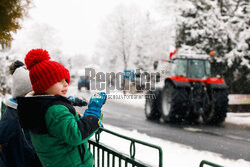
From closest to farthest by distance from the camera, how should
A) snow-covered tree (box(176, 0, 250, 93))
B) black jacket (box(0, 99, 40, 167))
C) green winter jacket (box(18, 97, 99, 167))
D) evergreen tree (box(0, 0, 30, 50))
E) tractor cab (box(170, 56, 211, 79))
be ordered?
green winter jacket (box(18, 97, 99, 167))
black jacket (box(0, 99, 40, 167))
evergreen tree (box(0, 0, 30, 50))
tractor cab (box(170, 56, 211, 79))
snow-covered tree (box(176, 0, 250, 93))

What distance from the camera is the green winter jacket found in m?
1.61

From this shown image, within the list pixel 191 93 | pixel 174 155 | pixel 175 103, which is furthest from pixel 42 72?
pixel 191 93

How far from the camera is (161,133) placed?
24.0 feet

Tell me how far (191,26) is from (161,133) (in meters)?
10.9

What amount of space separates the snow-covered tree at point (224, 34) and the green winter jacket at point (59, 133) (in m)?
14.9

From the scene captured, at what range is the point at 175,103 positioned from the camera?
762 centimetres

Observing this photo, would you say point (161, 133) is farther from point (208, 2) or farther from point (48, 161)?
point (208, 2)

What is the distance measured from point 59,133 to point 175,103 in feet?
20.7

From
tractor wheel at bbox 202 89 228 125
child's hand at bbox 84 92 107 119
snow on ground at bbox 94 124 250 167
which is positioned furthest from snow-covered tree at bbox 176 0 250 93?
child's hand at bbox 84 92 107 119

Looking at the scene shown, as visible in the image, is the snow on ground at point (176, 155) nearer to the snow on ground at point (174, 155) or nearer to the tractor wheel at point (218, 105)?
the snow on ground at point (174, 155)

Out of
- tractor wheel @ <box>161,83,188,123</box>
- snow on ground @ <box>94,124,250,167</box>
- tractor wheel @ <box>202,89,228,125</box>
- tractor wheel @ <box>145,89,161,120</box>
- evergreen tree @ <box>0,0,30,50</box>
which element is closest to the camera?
evergreen tree @ <box>0,0,30,50</box>

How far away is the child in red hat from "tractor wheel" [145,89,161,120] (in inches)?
290

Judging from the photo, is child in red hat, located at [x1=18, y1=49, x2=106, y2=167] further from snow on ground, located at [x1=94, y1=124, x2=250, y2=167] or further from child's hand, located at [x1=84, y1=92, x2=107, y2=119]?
snow on ground, located at [x1=94, y1=124, x2=250, y2=167]

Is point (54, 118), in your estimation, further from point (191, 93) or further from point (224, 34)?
point (224, 34)
